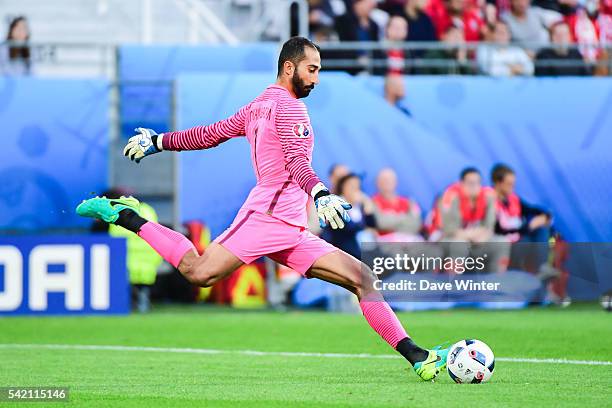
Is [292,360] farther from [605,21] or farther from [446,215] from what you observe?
[605,21]

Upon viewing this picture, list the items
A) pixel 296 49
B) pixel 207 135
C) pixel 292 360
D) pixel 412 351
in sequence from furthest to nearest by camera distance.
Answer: pixel 292 360
pixel 207 135
pixel 296 49
pixel 412 351

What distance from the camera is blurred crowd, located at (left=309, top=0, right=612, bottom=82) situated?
65.8 feet

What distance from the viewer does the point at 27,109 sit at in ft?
63.1

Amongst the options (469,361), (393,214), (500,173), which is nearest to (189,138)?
(469,361)

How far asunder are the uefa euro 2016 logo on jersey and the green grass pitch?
5.54 feet

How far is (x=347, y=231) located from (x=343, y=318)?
1682 mm

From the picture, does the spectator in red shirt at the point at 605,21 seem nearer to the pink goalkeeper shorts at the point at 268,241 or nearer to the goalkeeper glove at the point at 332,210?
the pink goalkeeper shorts at the point at 268,241

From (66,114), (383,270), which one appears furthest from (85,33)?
(383,270)

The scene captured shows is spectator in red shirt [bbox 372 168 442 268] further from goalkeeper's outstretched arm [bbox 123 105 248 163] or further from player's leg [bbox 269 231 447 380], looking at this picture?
player's leg [bbox 269 231 447 380]

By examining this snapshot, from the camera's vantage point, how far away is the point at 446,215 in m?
18.5

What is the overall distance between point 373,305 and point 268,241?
0.84 metres

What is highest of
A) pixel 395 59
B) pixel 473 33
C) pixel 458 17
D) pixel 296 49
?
pixel 458 17

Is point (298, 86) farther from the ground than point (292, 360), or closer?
farther from the ground

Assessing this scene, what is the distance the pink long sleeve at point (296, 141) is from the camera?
8422mm
